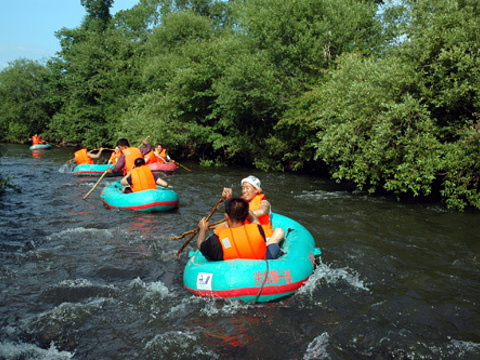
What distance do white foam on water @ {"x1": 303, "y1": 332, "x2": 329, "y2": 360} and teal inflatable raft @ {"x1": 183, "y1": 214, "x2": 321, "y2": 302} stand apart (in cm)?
83

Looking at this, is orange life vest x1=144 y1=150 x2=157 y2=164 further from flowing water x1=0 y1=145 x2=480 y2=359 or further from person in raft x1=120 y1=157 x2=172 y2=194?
flowing water x1=0 y1=145 x2=480 y2=359

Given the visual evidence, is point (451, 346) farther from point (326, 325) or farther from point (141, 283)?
point (141, 283)

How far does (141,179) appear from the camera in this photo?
9391mm

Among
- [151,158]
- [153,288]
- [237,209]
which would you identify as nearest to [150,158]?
[151,158]

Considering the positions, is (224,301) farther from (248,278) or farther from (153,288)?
(153,288)

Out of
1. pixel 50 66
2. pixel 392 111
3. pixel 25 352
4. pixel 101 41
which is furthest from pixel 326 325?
pixel 50 66

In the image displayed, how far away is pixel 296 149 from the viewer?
15984 millimetres

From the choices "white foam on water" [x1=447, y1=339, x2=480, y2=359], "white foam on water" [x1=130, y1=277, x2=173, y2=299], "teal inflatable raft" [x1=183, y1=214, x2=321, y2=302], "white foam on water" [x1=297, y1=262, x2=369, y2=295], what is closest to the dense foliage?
"white foam on water" [x1=297, y1=262, x2=369, y2=295]

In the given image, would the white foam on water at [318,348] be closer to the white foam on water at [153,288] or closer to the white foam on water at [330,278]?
the white foam on water at [330,278]

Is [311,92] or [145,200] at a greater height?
[311,92]

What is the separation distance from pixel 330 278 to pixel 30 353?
3.57 metres

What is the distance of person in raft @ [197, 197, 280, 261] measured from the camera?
4.98 meters

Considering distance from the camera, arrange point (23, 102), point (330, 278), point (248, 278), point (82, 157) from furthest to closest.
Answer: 1. point (23, 102)
2. point (82, 157)
3. point (330, 278)
4. point (248, 278)

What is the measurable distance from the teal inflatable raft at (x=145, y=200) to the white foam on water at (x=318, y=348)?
18.9 feet
